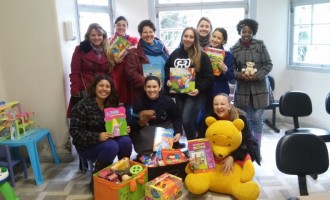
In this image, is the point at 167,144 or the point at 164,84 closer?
the point at 167,144

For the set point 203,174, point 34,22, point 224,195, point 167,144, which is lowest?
point 224,195

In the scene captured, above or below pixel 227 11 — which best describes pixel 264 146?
below

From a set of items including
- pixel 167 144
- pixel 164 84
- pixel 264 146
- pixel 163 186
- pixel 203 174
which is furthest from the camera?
pixel 264 146

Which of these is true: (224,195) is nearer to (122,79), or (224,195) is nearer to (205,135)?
(205,135)

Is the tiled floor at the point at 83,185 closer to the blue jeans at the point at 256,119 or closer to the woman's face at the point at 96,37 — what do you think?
the blue jeans at the point at 256,119

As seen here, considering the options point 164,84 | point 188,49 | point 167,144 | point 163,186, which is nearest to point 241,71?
point 188,49

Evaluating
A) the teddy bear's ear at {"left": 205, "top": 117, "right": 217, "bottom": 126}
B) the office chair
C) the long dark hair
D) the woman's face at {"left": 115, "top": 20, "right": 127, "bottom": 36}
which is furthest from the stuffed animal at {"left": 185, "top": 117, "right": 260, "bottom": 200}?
the office chair

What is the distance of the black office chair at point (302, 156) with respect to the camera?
5.39 feet

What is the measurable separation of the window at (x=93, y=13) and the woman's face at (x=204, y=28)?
1515 mm

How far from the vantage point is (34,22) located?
2887mm

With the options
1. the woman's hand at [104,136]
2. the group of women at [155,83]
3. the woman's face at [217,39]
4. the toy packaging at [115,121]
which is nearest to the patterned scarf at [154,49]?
the group of women at [155,83]

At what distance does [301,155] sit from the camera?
1649 mm

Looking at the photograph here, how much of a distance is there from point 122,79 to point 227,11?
2.10 meters

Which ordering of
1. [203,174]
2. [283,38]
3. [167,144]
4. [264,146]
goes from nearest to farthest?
[203,174]
[167,144]
[264,146]
[283,38]
